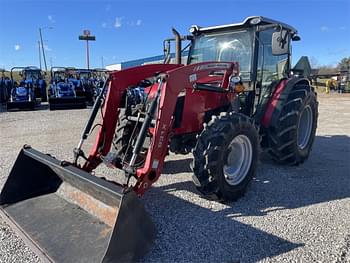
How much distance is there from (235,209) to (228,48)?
2.54 m

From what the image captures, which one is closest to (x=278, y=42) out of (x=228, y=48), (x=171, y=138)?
(x=228, y=48)

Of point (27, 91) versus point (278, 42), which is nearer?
point (278, 42)

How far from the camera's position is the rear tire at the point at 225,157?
11.1 feet

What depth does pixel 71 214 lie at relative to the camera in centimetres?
311

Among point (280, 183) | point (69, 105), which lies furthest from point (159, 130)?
point (69, 105)

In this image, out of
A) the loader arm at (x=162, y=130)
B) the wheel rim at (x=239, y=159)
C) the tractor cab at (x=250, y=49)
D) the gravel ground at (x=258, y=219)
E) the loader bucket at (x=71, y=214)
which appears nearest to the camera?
the loader bucket at (x=71, y=214)

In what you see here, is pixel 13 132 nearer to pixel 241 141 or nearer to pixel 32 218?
pixel 32 218

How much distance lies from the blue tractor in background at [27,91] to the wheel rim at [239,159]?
13.2 meters

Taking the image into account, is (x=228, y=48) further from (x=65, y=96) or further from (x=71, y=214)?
(x=65, y=96)

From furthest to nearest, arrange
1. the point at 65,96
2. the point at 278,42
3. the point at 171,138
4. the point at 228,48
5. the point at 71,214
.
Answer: the point at 65,96
the point at 228,48
the point at 278,42
the point at 171,138
the point at 71,214

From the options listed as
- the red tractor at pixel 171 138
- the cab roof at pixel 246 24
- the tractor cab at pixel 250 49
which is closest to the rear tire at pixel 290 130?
the red tractor at pixel 171 138

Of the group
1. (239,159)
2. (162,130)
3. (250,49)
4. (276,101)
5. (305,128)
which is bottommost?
(239,159)

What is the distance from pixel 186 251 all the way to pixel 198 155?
1.03 meters

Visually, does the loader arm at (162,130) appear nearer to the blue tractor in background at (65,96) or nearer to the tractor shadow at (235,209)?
the tractor shadow at (235,209)
